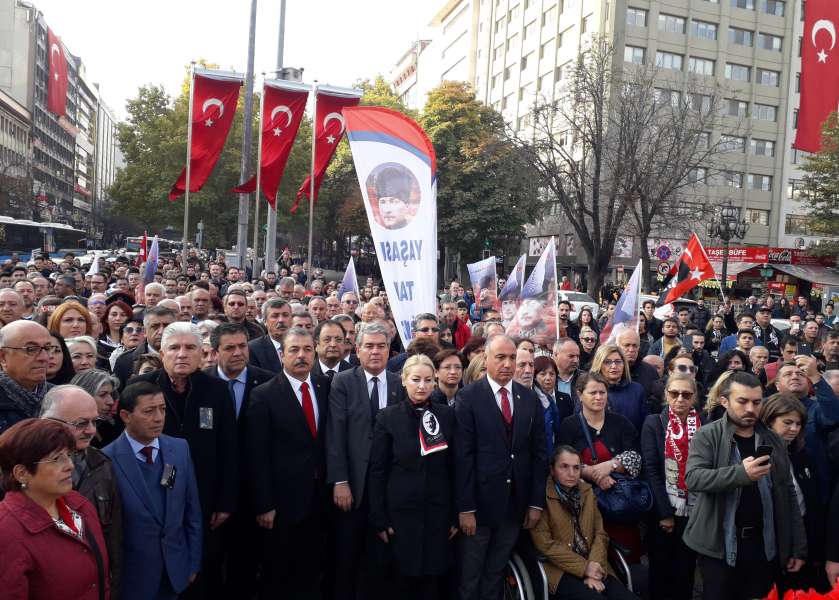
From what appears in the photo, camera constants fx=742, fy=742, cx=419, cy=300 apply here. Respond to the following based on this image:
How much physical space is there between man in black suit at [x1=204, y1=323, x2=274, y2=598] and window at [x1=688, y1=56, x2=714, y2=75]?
4791 centimetres

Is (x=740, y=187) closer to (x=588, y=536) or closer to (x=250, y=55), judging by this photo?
(x=250, y=55)

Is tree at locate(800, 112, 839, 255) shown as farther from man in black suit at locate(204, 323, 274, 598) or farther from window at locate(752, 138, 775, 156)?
man in black suit at locate(204, 323, 274, 598)

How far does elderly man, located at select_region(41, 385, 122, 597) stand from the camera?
11.5ft

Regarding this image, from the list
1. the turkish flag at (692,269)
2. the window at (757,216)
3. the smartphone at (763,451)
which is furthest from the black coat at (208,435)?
the window at (757,216)

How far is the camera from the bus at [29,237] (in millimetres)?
37656

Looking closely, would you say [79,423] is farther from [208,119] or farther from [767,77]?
[767,77]

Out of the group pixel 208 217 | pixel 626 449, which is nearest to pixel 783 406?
pixel 626 449

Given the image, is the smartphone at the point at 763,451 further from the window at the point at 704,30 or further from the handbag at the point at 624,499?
the window at the point at 704,30

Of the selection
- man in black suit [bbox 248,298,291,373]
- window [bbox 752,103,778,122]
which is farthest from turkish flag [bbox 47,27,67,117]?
man in black suit [bbox 248,298,291,373]

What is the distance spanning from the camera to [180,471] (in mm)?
4062

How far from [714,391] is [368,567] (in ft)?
8.94

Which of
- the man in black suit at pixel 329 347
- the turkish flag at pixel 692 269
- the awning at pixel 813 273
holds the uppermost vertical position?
the awning at pixel 813 273

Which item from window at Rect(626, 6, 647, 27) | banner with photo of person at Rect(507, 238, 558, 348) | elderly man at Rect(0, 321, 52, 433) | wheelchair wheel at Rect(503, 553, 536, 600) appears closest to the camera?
elderly man at Rect(0, 321, 52, 433)

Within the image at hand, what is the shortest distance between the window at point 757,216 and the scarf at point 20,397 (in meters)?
51.7
